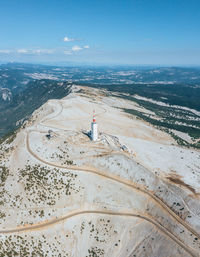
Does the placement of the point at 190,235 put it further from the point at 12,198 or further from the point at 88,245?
the point at 12,198

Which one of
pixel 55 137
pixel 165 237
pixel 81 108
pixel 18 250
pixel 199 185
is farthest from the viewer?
pixel 81 108

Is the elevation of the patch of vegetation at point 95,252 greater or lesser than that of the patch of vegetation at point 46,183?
lesser

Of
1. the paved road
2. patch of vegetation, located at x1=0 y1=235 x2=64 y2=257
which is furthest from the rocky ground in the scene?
the paved road

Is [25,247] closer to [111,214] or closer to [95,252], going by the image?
[95,252]

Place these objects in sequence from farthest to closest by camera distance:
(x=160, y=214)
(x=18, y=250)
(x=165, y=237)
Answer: (x=160, y=214) → (x=165, y=237) → (x=18, y=250)

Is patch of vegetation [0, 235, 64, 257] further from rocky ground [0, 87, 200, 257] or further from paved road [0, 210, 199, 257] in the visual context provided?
paved road [0, 210, 199, 257]

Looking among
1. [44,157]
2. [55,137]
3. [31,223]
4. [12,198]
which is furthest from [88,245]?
[55,137]

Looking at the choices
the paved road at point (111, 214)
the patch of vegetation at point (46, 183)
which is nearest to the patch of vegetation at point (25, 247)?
the paved road at point (111, 214)

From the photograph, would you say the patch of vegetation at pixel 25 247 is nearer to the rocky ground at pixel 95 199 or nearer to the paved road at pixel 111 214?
the rocky ground at pixel 95 199

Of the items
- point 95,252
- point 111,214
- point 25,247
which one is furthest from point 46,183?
point 95,252
